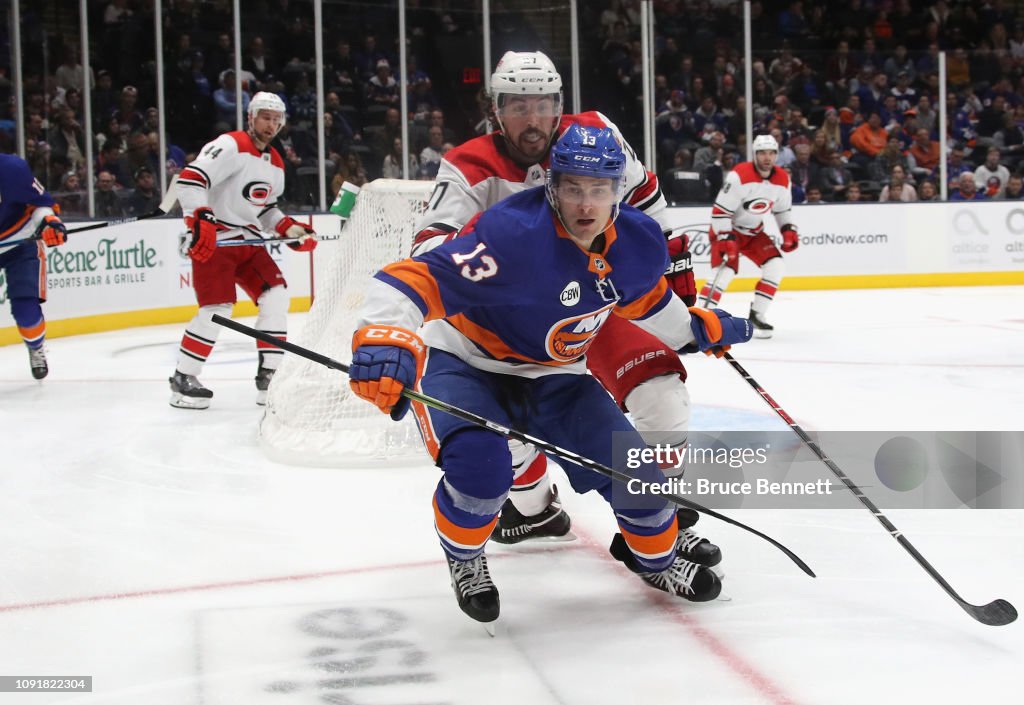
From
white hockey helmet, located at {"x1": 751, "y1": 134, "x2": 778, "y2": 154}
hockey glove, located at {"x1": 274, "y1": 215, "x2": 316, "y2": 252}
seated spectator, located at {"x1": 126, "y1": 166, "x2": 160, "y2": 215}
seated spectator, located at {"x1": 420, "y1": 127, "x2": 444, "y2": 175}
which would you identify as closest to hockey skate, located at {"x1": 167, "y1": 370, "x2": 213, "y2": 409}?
hockey glove, located at {"x1": 274, "y1": 215, "x2": 316, "y2": 252}

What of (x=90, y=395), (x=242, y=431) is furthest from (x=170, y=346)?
(x=242, y=431)

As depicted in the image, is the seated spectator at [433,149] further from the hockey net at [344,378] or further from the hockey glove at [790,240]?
the hockey net at [344,378]

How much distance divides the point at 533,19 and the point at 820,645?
797cm

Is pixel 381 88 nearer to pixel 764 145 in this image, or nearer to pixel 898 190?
pixel 764 145

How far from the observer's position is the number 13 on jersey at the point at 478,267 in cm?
211

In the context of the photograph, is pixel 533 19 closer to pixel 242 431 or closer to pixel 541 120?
pixel 242 431

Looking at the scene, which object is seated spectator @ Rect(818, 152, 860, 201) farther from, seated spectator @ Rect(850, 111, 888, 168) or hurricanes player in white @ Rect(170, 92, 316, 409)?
hurricanes player in white @ Rect(170, 92, 316, 409)

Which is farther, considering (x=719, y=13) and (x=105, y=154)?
(x=719, y=13)

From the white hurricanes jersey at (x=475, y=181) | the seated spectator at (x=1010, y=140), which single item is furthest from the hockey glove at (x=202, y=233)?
the seated spectator at (x=1010, y=140)

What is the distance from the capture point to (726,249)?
707 centimetres

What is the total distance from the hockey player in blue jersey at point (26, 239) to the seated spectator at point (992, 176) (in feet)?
24.6

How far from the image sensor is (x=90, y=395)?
5078 mm

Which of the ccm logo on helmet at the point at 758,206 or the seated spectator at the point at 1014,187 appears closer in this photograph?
the ccm logo on helmet at the point at 758,206

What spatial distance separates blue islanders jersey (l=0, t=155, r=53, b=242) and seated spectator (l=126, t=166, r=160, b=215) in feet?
8.03
